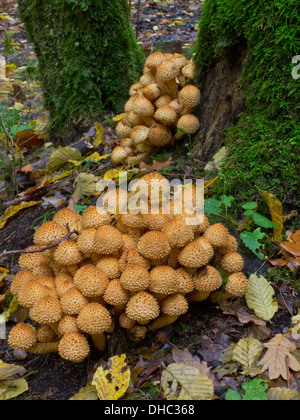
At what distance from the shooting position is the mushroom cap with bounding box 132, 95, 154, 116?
12.8 feet

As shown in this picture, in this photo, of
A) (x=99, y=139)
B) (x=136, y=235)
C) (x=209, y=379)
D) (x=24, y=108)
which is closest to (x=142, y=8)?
(x=24, y=108)

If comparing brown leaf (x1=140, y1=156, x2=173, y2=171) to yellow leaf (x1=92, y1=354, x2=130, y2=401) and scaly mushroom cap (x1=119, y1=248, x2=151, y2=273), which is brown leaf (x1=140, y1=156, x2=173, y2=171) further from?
yellow leaf (x1=92, y1=354, x2=130, y2=401)

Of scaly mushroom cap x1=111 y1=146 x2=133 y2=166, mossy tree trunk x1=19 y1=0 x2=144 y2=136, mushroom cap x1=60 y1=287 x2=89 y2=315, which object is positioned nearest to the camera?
mushroom cap x1=60 y1=287 x2=89 y2=315

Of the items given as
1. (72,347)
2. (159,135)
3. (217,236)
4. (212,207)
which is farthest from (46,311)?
(159,135)

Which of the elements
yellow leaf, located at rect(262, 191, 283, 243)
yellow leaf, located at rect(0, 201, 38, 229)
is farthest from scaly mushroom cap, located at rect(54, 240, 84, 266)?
yellow leaf, located at rect(0, 201, 38, 229)

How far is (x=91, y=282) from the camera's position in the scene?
233 cm

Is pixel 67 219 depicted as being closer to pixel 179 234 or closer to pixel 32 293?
pixel 32 293

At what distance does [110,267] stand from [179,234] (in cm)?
52

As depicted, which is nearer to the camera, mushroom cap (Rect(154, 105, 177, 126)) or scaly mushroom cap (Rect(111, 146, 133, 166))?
mushroom cap (Rect(154, 105, 177, 126))

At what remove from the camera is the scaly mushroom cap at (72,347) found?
7.44 ft

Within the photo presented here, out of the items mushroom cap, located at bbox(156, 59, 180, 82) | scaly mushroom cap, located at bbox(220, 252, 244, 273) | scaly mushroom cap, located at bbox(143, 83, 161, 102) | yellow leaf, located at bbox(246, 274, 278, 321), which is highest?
mushroom cap, located at bbox(156, 59, 180, 82)

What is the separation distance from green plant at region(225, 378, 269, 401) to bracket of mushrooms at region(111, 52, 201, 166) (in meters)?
2.57

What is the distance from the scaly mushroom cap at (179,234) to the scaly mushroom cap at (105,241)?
363mm
